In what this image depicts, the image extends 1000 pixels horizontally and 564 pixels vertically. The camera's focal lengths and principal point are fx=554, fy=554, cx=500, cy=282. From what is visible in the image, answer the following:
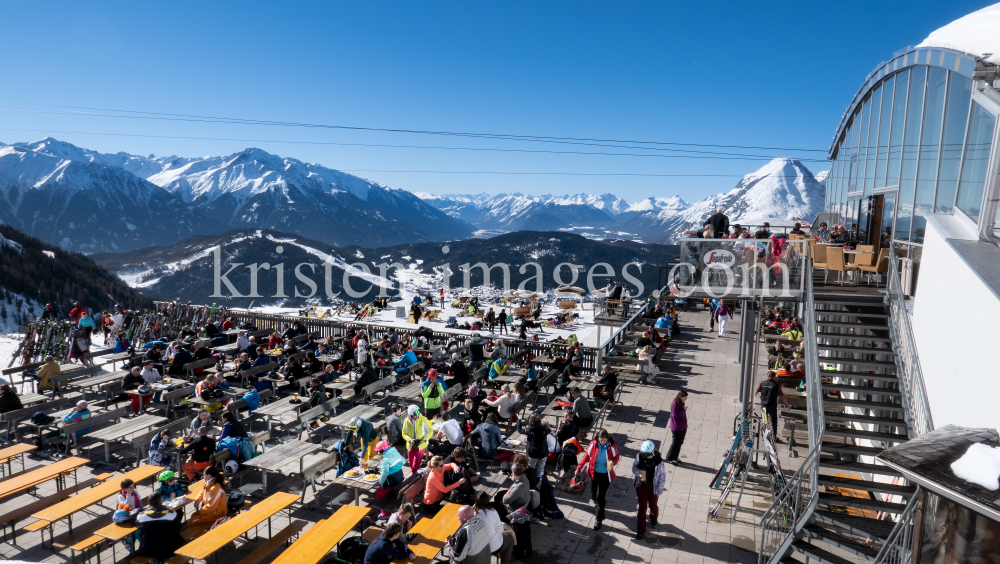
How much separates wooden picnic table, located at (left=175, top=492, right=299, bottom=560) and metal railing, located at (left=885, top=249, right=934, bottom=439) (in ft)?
24.5

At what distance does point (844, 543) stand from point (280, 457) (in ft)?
23.4

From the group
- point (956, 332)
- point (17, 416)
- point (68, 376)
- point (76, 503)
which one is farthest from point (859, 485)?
point (68, 376)

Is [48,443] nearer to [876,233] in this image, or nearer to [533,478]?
[533,478]

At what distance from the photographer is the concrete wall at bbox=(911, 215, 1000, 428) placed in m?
4.63

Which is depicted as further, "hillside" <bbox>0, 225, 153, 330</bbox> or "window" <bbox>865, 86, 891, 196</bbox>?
"hillside" <bbox>0, 225, 153, 330</bbox>

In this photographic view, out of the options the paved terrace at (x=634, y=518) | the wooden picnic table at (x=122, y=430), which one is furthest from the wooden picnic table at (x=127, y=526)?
the wooden picnic table at (x=122, y=430)

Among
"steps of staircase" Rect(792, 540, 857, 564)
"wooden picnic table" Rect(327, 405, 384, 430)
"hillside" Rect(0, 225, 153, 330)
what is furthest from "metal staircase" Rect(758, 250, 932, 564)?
"hillside" Rect(0, 225, 153, 330)

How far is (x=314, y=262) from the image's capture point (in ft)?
352

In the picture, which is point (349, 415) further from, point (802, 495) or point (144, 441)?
point (802, 495)

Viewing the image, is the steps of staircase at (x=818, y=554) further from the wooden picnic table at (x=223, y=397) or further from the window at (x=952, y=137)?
the wooden picnic table at (x=223, y=397)

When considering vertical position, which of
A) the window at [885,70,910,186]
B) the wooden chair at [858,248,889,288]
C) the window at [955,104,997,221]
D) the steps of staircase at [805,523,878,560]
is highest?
the window at [885,70,910,186]

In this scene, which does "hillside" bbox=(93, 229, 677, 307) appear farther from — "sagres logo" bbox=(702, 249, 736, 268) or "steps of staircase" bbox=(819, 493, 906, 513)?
"steps of staircase" bbox=(819, 493, 906, 513)

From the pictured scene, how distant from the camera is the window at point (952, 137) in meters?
8.27

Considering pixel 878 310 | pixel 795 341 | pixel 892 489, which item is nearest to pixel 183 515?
pixel 892 489
